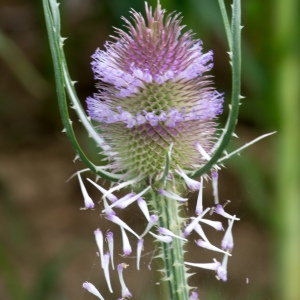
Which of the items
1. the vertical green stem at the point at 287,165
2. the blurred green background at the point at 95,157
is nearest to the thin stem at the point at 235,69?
the blurred green background at the point at 95,157

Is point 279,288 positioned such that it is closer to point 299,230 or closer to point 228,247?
point 299,230

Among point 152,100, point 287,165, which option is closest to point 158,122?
point 152,100

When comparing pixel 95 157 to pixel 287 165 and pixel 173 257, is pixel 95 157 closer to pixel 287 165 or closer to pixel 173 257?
pixel 287 165

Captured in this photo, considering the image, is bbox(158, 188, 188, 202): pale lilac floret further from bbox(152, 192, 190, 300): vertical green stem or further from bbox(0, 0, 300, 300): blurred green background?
bbox(0, 0, 300, 300): blurred green background

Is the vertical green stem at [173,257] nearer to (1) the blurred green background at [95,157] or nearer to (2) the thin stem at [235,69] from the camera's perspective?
(2) the thin stem at [235,69]

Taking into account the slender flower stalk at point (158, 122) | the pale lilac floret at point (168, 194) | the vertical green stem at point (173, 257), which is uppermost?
the slender flower stalk at point (158, 122)
